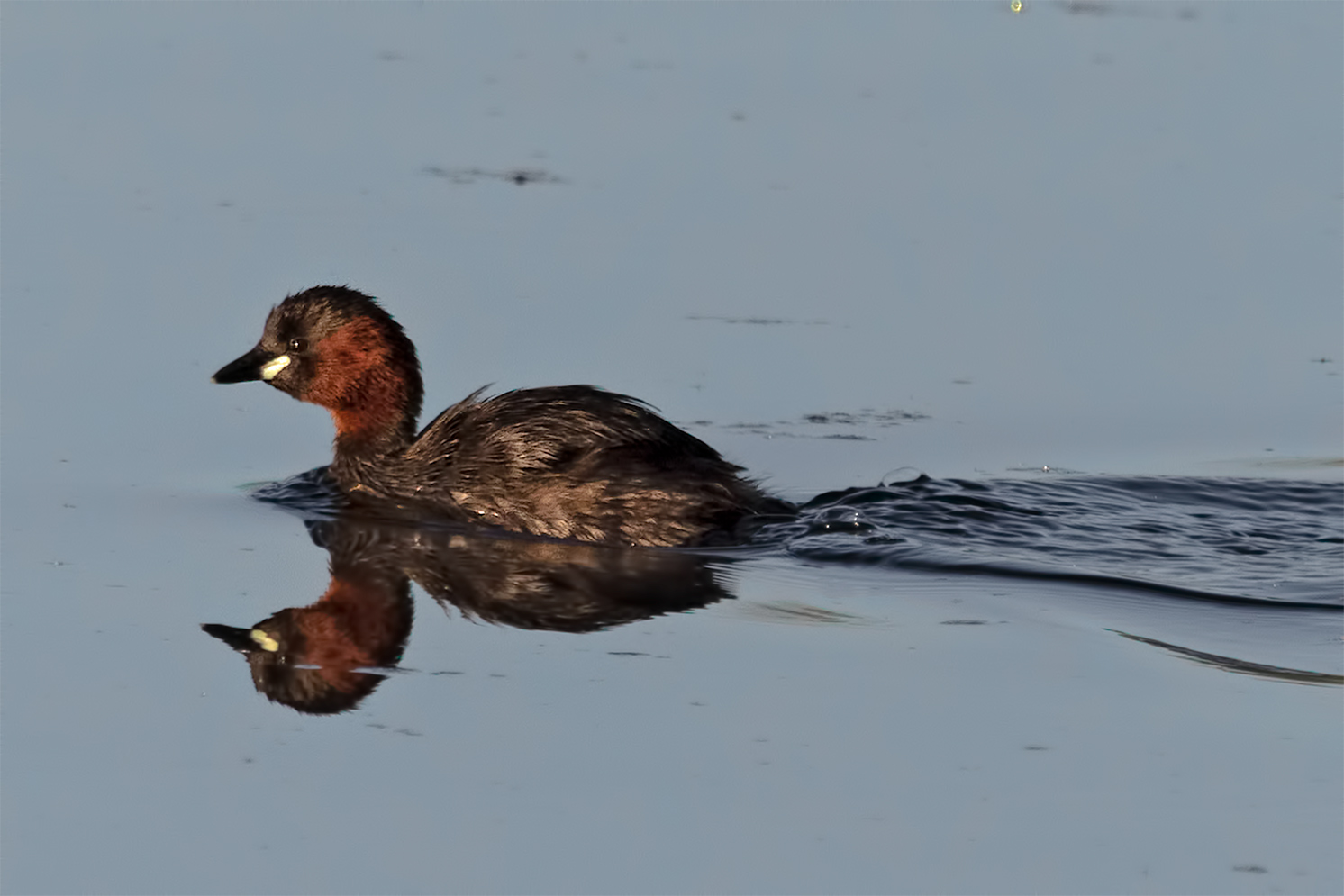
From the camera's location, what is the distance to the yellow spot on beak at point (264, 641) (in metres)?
8.74

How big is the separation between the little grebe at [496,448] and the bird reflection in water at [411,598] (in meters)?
0.18

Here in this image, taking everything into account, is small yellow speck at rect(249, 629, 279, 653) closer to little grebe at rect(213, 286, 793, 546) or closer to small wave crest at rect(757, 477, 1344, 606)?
little grebe at rect(213, 286, 793, 546)

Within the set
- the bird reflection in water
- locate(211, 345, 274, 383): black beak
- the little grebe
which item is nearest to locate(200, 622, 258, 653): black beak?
the bird reflection in water

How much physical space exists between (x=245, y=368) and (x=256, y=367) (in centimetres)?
7

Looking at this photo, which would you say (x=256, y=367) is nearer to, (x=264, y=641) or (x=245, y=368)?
(x=245, y=368)

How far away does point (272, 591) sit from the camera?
9438mm

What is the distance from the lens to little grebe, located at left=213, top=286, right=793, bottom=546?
1021cm

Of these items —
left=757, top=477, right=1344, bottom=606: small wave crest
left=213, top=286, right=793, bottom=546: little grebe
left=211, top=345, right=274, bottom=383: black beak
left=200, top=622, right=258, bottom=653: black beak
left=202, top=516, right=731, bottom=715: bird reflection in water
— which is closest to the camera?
left=202, top=516, right=731, bottom=715: bird reflection in water

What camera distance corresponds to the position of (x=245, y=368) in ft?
37.0

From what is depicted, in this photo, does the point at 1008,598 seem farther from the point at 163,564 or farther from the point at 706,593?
the point at 163,564

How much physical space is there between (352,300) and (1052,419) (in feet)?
13.0

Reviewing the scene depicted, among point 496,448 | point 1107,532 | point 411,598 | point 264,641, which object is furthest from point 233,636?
point 1107,532

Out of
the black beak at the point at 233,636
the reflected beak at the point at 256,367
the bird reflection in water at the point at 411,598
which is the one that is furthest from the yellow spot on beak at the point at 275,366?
the black beak at the point at 233,636

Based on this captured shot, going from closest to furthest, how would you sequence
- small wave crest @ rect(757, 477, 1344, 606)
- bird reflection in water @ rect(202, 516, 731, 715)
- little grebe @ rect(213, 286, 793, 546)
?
bird reflection in water @ rect(202, 516, 731, 715), small wave crest @ rect(757, 477, 1344, 606), little grebe @ rect(213, 286, 793, 546)
